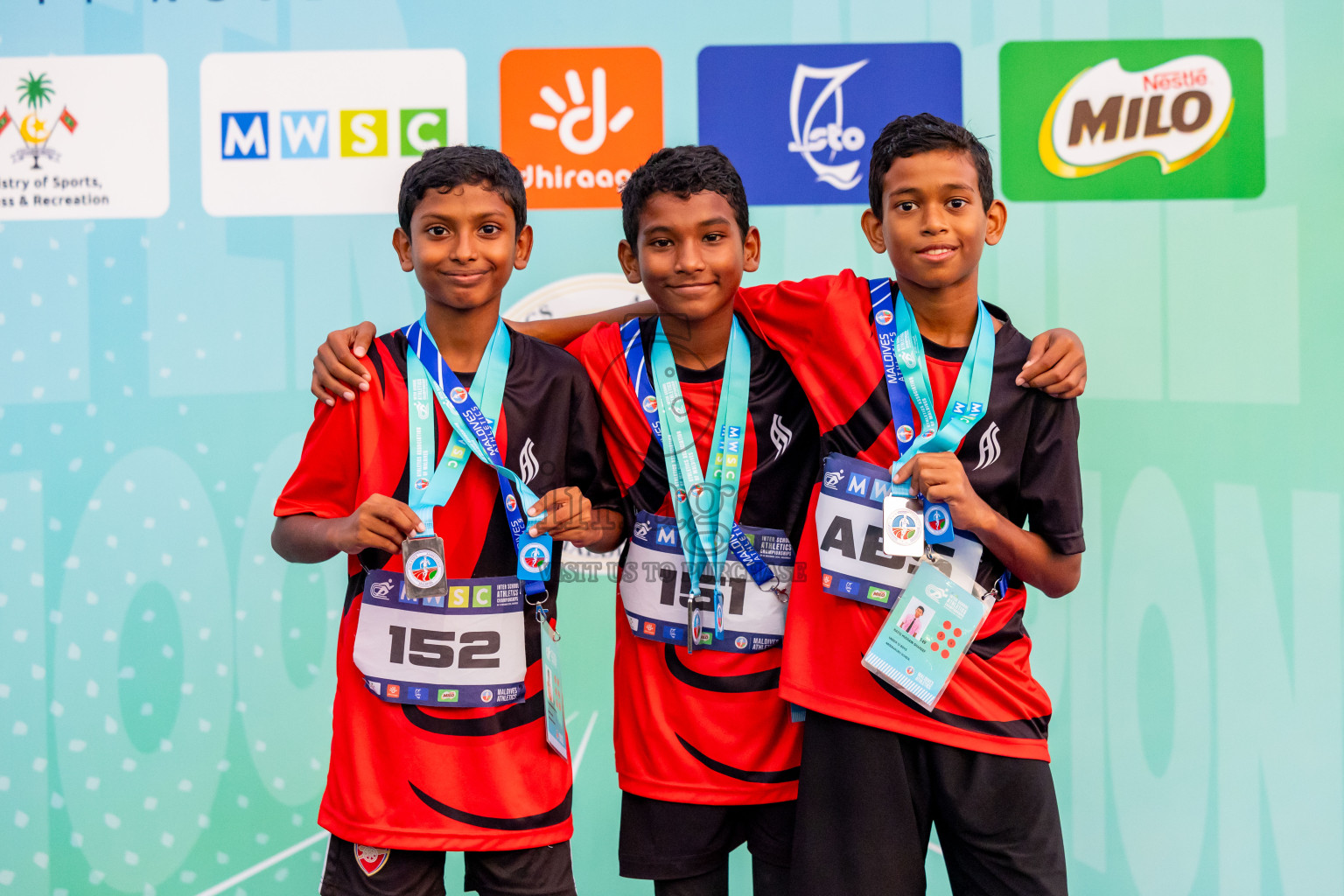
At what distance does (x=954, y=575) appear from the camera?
1567 mm

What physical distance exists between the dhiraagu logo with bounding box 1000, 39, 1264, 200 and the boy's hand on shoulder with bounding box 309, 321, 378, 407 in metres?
1.90

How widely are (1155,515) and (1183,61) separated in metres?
1.28

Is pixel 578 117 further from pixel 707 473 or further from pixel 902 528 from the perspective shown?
pixel 902 528

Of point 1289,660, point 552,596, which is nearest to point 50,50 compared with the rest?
point 552,596

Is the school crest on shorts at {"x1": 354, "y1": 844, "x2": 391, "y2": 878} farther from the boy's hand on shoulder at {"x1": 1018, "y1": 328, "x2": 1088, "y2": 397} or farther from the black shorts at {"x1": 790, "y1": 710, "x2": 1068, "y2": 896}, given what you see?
the boy's hand on shoulder at {"x1": 1018, "y1": 328, "x2": 1088, "y2": 397}

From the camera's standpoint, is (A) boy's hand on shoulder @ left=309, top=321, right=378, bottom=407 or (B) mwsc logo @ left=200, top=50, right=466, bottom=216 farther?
(B) mwsc logo @ left=200, top=50, right=466, bottom=216

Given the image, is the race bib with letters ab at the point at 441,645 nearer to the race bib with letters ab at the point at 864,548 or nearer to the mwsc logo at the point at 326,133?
the race bib with letters ab at the point at 864,548

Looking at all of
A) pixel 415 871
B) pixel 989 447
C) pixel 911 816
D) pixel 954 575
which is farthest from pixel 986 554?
pixel 415 871

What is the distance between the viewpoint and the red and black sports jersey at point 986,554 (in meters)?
1.53

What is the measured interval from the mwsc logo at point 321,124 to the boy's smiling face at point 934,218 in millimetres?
1467

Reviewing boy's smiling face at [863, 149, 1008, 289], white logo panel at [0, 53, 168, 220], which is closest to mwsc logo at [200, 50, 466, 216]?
white logo panel at [0, 53, 168, 220]

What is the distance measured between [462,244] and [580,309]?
1060mm

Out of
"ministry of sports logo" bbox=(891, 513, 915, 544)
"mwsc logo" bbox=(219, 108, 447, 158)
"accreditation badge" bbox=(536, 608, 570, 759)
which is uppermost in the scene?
"mwsc logo" bbox=(219, 108, 447, 158)

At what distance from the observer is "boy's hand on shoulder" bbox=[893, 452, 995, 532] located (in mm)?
1466
